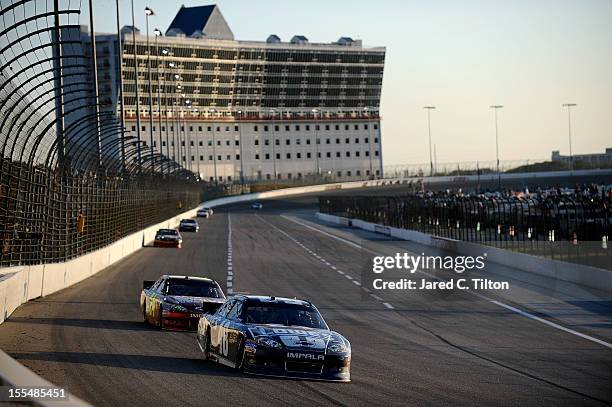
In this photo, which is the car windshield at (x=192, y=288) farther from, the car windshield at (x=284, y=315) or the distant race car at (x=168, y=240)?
the distant race car at (x=168, y=240)

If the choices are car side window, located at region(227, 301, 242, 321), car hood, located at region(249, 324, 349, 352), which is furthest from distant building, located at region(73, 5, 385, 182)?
car hood, located at region(249, 324, 349, 352)

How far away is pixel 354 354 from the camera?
18047 mm

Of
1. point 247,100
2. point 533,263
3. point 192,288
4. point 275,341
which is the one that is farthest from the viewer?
point 247,100

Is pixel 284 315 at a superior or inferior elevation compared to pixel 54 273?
superior

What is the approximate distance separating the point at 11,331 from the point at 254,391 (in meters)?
7.89

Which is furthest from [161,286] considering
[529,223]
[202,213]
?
[202,213]

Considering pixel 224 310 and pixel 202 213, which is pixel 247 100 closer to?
pixel 202 213

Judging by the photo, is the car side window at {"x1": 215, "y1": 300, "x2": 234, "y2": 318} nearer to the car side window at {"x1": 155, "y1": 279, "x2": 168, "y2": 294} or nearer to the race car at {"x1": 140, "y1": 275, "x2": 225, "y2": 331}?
the race car at {"x1": 140, "y1": 275, "x2": 225, "y2": 331}

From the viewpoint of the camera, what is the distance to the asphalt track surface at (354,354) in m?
13.3

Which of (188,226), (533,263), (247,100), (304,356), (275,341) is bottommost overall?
(533,263)

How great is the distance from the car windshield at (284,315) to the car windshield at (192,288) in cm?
570

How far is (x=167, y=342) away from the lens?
19203 millimetres

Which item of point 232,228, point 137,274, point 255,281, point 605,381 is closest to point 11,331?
point 605,381

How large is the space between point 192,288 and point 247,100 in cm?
16808
